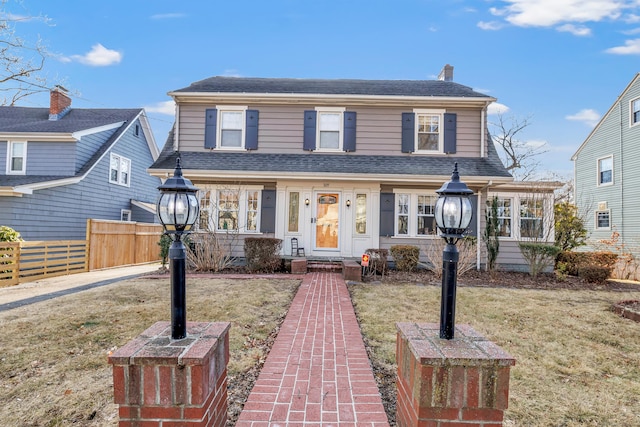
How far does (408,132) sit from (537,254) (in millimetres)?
5303

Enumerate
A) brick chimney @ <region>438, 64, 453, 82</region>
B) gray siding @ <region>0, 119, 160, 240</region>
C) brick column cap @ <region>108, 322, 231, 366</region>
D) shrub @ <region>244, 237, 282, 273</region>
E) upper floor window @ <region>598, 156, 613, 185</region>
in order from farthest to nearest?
upper floor window @ <region>598, 156, 613, 185</region> < brick chimney @ <region>438, 64, 453, 82</region> < gray siding @ <region>0, 119, 160, 240</region> < shrub @ <region>244, 237, 282, 273</region> < brick column cap @ <region>108, 322, 231, 366</region>

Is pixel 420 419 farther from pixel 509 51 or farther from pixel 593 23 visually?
pixel 593 23

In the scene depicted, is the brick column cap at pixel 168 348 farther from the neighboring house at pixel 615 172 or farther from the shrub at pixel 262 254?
the neighboring house at pixel 615 172

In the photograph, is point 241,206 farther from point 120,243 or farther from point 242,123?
point 120,243

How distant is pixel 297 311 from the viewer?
5383mm

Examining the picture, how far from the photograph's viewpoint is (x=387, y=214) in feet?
34.7

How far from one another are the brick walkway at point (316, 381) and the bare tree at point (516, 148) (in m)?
22.6

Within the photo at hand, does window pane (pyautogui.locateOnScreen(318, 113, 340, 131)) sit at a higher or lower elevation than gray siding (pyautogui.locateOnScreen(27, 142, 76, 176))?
higher

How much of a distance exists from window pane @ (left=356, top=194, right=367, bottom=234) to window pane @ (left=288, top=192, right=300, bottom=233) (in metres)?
1.93

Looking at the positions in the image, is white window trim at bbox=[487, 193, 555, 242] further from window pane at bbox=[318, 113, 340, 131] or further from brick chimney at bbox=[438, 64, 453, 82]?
window pane at bbox=[318, 113, 340, 131]

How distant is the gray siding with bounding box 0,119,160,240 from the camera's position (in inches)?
Answer: 430

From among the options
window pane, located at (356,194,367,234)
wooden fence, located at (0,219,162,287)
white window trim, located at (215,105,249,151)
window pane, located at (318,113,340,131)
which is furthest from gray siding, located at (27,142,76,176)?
window pane, located at (356,194,367,234)

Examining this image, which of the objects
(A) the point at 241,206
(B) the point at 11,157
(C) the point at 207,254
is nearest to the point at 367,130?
(A) the point at 241,206

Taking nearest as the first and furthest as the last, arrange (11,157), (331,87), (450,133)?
1. (450,133)
2. (331,87)
3. (11,157)
